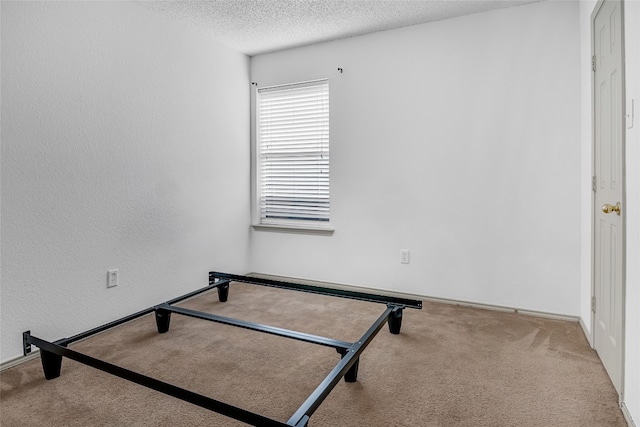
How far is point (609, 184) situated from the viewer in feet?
6.76

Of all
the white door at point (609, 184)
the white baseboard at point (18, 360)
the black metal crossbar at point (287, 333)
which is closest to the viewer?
the white door at point (609, 184)

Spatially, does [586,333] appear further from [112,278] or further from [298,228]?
[112,278]

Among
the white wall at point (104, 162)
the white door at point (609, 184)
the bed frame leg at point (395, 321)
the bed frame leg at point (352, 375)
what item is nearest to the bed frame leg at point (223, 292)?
the white wall at point (104, 162)

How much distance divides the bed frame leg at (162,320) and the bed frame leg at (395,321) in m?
1.53

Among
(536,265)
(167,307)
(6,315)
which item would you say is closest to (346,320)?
(167,307)

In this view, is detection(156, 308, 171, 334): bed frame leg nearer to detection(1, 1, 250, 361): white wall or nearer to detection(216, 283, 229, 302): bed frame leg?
detection(1, 1, 250, 361): white wall

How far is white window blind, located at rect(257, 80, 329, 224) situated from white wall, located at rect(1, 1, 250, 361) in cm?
46

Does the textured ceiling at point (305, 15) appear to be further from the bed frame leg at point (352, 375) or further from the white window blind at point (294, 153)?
the bed frame leg at point (352, 375)

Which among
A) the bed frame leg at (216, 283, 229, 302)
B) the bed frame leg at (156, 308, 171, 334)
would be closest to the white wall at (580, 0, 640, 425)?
the bed frame leg at (156, 308, 171, 334)

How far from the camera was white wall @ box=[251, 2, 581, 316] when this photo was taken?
2.91m

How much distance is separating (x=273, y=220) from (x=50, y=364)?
2.48 meters

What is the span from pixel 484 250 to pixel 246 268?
2.42 metres

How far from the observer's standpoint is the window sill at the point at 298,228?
3.84 m
